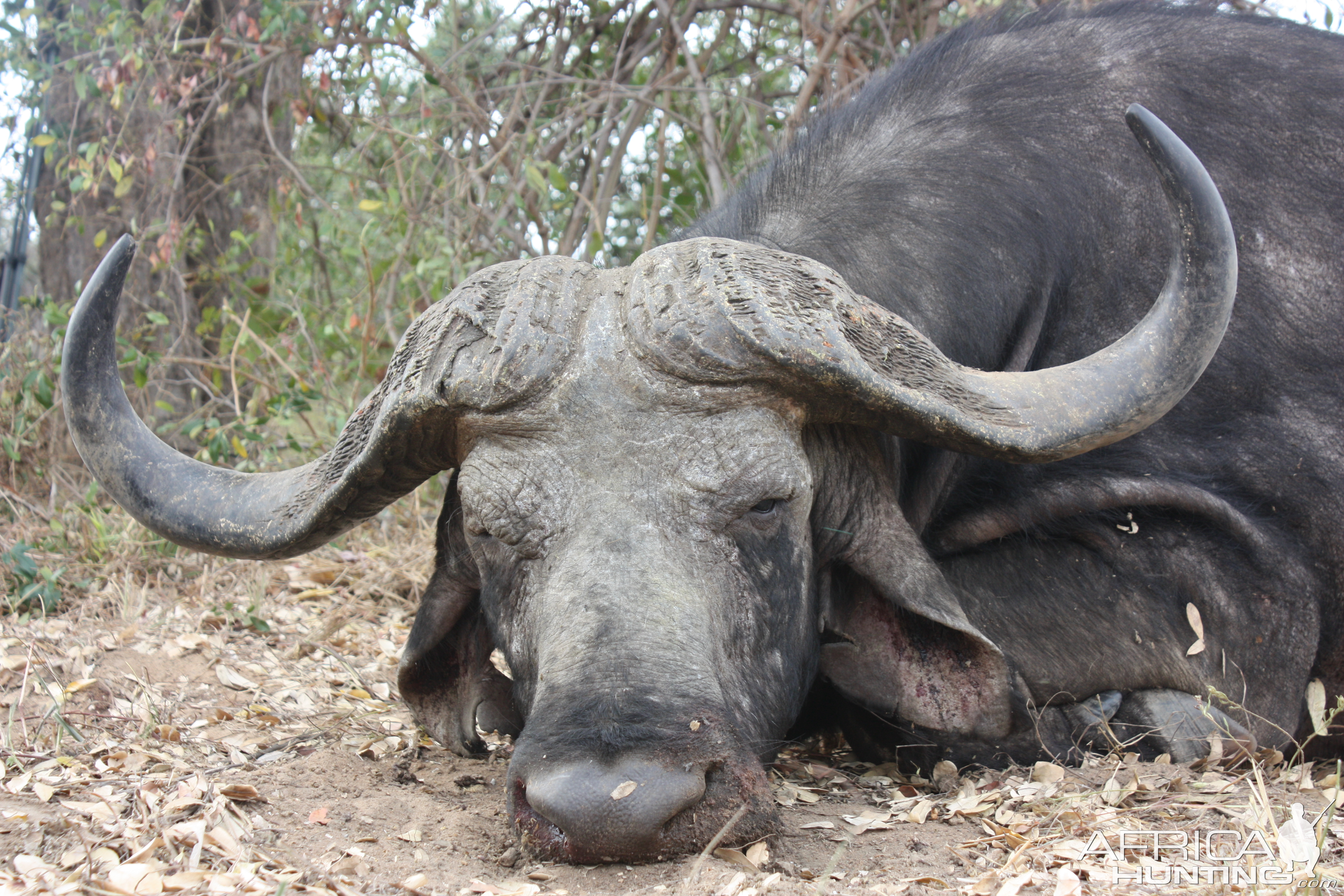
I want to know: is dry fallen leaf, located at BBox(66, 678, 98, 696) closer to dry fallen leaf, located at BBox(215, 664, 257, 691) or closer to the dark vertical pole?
dry fallen leaf, located at BBox(215, 664, 257, 691)

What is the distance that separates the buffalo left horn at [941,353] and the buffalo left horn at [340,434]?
29 centimetres

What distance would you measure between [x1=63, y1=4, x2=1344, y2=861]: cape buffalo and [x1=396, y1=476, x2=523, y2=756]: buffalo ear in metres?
0.01

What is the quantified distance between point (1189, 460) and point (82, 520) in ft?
14.6

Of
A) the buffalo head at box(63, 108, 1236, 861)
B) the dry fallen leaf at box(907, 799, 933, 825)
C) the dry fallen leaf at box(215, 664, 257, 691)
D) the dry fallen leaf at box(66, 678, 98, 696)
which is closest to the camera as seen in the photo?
the buffalo head at box(63, 108, 1236, 861)

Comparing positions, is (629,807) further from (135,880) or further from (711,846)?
(135,880)

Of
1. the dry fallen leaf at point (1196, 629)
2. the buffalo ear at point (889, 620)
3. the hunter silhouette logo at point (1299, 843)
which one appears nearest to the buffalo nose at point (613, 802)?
the buffalo ear at point (889, 620)

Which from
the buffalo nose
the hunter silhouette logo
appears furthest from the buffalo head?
the hunter silhouette logo

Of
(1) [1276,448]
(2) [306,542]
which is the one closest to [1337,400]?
(1) [1276,448]

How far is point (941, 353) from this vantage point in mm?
2785

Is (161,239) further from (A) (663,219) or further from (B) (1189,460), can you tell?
(B) (1189,460)

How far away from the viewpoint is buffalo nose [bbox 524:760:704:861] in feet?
7.06

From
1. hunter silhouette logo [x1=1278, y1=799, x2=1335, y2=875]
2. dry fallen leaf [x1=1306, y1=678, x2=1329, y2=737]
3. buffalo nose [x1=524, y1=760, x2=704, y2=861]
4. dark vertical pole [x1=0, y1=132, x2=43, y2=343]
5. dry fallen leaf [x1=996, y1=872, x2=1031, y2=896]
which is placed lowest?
dry fallen leaf [x1=1306, y1=678, x2=1329, y2=737]

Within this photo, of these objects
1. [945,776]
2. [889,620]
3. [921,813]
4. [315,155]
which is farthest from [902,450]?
[315,155]
